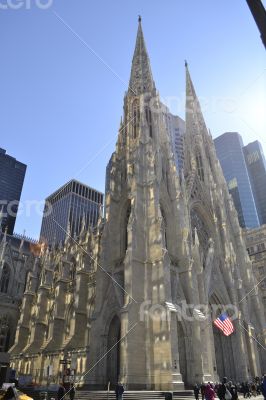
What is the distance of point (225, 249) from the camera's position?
38.1m

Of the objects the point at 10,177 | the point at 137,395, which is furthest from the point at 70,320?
the point at 10,177

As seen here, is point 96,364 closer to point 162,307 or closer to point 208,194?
point 162,307

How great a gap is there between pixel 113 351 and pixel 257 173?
93687mm

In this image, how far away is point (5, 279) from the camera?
4775 centimetres

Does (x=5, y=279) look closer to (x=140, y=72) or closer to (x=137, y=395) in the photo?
(x=137, y=395)

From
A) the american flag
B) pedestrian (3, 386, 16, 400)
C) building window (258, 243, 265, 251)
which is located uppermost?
building window (258, 243, 265, 251)

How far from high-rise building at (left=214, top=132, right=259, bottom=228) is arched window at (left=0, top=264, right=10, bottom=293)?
65.7 m

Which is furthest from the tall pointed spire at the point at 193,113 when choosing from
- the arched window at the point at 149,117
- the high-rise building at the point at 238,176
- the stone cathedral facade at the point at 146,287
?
the high-rise building at the point at 238,176

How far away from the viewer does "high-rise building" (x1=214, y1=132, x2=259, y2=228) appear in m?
92.8

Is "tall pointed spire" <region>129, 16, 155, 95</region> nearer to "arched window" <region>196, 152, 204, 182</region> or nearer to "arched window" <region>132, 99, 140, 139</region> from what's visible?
"arched window" <region>132, 99, 140, 139</region>

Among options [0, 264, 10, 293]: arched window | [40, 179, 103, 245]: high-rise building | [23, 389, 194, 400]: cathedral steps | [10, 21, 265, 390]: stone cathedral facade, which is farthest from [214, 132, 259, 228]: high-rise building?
[23, 389, 194, 400]: cathedral steps

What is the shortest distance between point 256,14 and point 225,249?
118 ft

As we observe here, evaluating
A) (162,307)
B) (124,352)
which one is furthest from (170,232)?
(124,352)

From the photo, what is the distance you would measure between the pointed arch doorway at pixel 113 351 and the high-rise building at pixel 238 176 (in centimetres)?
7062
